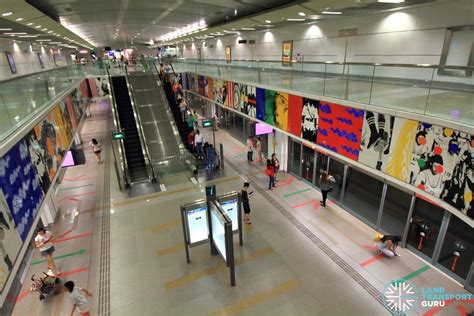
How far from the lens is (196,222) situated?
23.7ft

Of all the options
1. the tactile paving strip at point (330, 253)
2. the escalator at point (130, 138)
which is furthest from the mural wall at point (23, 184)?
the tactile paving strip at point (330, 253)

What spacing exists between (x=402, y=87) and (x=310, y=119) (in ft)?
10.3

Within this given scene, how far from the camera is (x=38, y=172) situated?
19.9 feet

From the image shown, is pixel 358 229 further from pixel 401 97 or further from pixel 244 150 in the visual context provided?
pixel 244 150

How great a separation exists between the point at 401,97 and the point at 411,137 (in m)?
1.04

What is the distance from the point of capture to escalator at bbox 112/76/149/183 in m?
13.0

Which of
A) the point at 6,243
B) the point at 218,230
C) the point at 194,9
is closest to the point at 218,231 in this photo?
the point at 218,230

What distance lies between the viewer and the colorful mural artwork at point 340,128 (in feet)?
24.9

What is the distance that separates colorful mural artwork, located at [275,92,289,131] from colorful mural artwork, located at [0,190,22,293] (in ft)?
28.9

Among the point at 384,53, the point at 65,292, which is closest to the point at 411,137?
the point at 384,53

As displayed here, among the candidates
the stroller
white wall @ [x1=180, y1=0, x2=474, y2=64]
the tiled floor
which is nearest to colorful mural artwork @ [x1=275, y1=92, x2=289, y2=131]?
the tiled floor

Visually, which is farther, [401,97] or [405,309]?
[401,97]

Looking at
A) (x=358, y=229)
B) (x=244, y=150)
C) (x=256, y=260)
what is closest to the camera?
(x=256, y=260)

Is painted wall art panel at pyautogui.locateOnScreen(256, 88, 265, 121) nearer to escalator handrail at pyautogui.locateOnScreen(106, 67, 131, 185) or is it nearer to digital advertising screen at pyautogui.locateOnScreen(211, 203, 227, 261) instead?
escalator handrail at pyautogui.locateOnScreen(106, 67, 131, 185)
